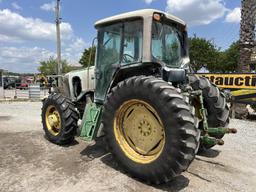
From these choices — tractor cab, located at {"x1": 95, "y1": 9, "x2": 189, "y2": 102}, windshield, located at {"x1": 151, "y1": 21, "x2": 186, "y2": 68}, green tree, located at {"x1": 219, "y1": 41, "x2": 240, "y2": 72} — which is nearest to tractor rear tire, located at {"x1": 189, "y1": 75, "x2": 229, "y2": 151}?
tractor cab, located at {"x1": 95, "y1": 9, "x2": 189, "y2": 102}

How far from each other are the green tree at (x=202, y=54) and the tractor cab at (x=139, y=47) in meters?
33.0

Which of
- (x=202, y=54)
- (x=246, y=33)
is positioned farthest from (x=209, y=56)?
(x=246, y=33)

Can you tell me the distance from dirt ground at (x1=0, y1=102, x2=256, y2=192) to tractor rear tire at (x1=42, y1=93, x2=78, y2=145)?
0.69 feet

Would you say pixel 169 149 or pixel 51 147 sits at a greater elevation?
pixel 169 149

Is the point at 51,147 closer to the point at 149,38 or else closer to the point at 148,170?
the point at 148,170

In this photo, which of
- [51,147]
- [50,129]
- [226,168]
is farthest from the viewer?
[50,129]

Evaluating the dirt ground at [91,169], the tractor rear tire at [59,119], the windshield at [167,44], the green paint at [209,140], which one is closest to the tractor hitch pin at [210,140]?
the green paint at [209,140]

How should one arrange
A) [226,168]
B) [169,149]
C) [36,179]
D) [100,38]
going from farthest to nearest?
[100,38], [226,168], [36,179], [169,149]

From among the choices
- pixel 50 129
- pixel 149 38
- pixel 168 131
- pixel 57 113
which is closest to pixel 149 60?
pixel 149 38

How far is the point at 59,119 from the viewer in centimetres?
581

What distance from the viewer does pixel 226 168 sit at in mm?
4676

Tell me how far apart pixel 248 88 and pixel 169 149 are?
7206mm

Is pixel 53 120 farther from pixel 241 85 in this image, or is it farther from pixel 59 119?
pixel 241 85

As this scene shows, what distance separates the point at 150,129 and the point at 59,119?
2578 millimetres
